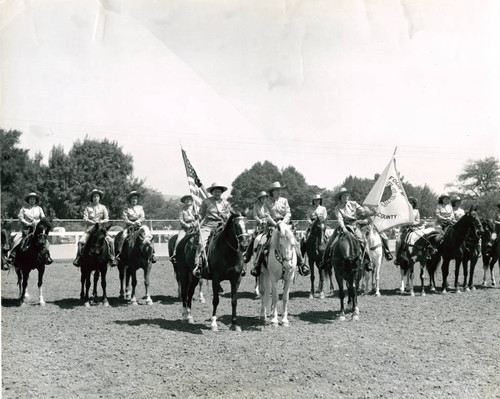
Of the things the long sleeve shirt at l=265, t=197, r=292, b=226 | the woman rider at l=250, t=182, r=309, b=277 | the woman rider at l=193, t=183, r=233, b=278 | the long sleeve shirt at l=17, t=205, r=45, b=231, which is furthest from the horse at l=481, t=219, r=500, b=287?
the long sleeve shirt at l=17, t=205, r=45, b=231

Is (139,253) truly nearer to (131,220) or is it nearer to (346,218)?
(131,220)

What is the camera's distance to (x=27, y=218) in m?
13.4

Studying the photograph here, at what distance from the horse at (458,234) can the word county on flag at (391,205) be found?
1.80m

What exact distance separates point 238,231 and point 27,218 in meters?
6.90

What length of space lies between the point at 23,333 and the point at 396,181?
36.5 ft

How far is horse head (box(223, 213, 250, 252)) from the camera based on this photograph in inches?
382

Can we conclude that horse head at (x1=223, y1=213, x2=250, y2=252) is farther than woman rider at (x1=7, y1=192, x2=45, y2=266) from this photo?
No

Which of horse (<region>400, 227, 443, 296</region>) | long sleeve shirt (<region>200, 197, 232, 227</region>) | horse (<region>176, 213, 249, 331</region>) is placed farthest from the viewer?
horse (<region>400, 227, 443, 296</region>)

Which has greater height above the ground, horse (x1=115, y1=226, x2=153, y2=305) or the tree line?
the tree line

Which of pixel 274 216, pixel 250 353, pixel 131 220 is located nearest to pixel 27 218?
pixel 131 220

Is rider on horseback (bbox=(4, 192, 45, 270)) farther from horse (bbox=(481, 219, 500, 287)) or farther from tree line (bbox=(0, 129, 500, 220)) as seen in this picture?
horse (bbox=(481, 219, 500, 287))

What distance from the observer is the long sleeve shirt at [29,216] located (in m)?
13.2

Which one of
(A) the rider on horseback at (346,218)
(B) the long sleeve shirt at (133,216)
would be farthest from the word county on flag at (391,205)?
(B) the long sleeve shirt at (133,216)

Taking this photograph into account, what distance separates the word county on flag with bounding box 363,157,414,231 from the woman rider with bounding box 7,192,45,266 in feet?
31.7
